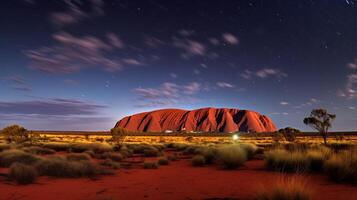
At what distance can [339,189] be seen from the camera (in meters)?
8.93

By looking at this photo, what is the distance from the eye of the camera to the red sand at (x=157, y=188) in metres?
8.54

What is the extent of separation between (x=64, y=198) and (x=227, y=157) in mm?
8868

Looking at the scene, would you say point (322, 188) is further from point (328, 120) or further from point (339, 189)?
point (328, 120)

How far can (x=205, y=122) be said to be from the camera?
605ft

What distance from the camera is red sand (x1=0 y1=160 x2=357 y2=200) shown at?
8.54m

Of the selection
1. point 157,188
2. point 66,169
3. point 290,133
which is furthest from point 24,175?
point 290,133

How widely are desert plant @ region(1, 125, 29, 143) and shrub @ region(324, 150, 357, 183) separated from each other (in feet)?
123

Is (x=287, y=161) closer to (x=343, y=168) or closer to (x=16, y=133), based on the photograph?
(x=343, y=168)

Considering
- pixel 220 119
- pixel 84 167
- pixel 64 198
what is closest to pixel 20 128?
pixel 84 167

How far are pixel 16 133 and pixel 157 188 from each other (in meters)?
35.5

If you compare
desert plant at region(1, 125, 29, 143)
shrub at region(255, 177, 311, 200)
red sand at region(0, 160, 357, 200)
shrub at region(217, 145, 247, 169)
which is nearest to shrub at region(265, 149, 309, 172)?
red sand at region(0, 160, 357, 200)

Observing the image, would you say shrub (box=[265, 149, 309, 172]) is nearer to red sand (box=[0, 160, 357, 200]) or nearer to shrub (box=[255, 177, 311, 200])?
red sand (box=[0, 160, 357, 200])

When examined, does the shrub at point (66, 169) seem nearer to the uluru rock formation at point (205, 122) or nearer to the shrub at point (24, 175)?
the shrub at point (24, 175)

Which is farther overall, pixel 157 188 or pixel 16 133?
pixel 16 133
